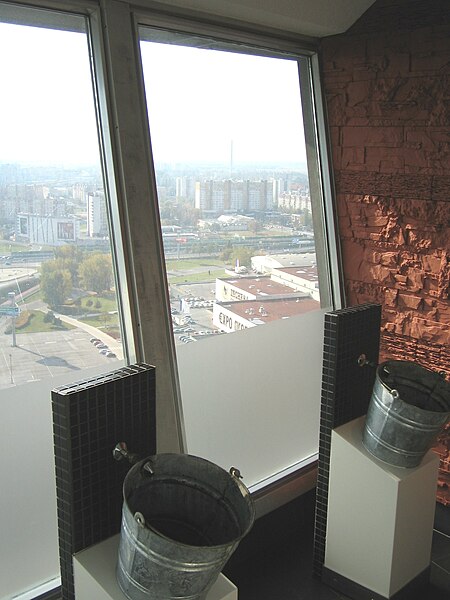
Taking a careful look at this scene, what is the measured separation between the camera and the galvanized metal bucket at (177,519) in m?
1.72

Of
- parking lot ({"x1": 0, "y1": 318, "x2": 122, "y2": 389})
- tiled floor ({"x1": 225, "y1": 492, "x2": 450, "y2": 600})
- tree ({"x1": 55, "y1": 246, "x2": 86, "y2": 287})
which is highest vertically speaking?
tree ({"x1": 55, "y1": 246, "x2": 86, "y2": 287})

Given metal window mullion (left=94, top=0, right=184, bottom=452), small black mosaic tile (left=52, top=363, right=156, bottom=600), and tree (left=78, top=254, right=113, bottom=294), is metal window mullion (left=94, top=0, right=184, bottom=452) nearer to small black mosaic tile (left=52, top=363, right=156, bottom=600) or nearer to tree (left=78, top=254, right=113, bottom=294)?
tree (left=78, top=254, right=113, bottom=294)

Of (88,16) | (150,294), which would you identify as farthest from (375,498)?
(88,16)

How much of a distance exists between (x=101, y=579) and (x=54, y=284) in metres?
1.11

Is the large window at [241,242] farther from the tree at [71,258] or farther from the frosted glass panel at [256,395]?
the tree at [71,258]

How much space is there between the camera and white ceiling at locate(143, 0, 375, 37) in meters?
2.88

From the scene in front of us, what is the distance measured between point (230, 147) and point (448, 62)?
3.85 feet

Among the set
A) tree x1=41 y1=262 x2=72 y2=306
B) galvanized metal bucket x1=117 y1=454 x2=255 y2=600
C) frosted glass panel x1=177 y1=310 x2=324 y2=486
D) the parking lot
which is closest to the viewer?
galvanized metal bucket x1=117 y1=454 x2=255 y2=600

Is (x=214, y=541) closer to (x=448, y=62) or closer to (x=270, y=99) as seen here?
(x=270, y=99)

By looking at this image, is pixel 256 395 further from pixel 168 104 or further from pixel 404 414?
pixel 168 104

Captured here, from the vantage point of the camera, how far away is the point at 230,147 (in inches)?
128

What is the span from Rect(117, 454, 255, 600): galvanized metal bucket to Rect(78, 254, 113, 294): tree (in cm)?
93

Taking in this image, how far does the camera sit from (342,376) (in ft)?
9.62

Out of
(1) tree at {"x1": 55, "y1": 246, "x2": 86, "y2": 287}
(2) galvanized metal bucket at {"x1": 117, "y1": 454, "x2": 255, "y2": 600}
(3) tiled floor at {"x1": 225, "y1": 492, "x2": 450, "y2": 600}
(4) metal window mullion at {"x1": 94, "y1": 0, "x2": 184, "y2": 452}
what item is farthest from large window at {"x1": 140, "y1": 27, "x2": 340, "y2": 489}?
(2) galvanized metal bucket at {"x1": 117, "y1": 454, "x2": 255, "y2": 600}
